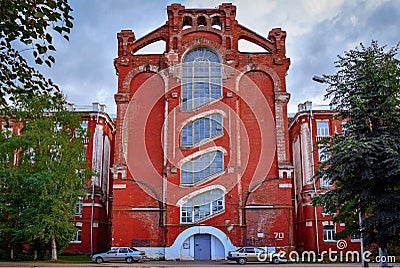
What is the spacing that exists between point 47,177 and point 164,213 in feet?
30.2

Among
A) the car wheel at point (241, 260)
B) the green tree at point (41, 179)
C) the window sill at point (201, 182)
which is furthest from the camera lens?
the window sill at point (201, 182)

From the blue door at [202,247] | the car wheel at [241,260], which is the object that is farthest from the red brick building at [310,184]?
the blue door at [202,247]

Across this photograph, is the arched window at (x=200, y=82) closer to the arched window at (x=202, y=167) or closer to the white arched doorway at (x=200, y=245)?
the arched window at (x=202, y=167)

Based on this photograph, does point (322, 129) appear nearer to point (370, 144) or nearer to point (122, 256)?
point (122, 256)

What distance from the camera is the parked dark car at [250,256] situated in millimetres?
29766

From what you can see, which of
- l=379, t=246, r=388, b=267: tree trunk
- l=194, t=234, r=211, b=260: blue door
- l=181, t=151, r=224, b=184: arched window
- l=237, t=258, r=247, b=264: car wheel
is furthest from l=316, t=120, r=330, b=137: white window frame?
l=379, t=246, r=388, b=267: tree trunk

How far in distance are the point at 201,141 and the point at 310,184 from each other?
428 inches

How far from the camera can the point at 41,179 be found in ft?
94.1

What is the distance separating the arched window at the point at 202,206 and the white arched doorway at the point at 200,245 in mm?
976

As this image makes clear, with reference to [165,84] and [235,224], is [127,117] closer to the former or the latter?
[165,84]

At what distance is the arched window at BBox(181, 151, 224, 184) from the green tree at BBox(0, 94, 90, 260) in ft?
24.7

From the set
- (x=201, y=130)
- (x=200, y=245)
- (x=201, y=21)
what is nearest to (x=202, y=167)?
(x=201, y=130)

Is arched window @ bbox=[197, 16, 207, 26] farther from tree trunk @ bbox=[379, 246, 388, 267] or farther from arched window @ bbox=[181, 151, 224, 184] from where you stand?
tree trunk @ bbox=[379, 246, 388, 267]

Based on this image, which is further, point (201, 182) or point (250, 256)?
point (201, 182)
